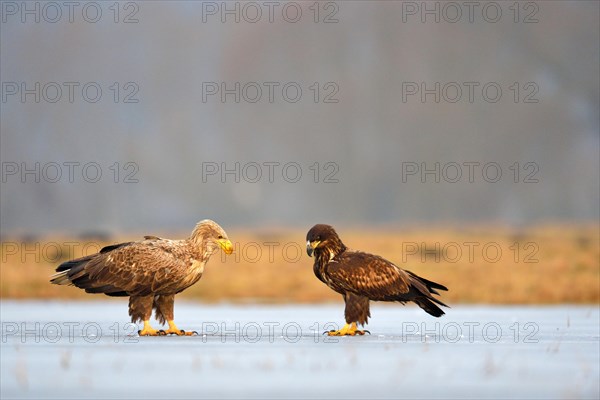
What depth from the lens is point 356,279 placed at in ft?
46.5

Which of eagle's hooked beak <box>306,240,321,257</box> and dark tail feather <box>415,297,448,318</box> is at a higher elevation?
eagle's hooked beak <box>306,240,321,257</box>

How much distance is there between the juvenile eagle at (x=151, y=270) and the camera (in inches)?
541

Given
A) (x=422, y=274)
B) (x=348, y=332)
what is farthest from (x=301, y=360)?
(x=422, y=274)

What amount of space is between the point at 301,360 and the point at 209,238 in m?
3.55

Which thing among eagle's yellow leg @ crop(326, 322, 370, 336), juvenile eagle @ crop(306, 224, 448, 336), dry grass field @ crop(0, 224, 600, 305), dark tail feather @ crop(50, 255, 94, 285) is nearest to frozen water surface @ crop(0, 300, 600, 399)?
eagle's yellow leg @ crop(326, 322, 370, 336)

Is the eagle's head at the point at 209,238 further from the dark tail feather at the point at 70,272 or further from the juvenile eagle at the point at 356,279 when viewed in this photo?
the dark tail feather at the point at 70,272

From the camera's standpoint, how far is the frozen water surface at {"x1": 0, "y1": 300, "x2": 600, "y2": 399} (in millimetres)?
8664

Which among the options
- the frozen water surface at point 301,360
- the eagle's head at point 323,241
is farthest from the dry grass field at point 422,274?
the eagle's head at point 323,241

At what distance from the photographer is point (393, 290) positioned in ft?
47.8

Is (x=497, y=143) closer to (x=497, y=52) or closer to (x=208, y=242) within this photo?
(x=497, y=52)

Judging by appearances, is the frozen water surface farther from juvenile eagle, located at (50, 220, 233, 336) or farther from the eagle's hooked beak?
the eagle's hooked beak

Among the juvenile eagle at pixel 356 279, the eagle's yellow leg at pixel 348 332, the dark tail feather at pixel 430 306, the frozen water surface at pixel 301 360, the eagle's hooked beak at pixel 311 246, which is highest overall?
→ the eagle's hooked beak at pixel 311 246

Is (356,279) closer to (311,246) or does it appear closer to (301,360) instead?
(311,246)

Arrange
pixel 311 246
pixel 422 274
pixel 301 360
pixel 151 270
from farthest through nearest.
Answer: pixel 422 274, pixel 311 246, pixel 151 270, pixel 301 360
